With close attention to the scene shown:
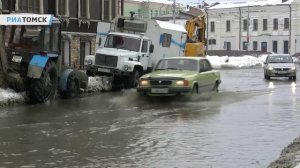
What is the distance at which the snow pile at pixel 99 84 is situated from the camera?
23203 millimetres

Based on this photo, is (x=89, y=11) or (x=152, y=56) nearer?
(x=152, y=56)

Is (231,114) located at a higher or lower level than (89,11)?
lower

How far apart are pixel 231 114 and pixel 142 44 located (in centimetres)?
1057

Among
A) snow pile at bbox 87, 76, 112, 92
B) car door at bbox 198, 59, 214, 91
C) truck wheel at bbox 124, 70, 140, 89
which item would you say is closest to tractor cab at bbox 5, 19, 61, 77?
snow pile at bbox 87, 76, 112, 92

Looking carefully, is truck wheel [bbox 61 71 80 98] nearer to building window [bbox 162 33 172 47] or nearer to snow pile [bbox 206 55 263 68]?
building window [bbox 162 33 172 47]

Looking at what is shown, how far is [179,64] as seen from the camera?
20266mm

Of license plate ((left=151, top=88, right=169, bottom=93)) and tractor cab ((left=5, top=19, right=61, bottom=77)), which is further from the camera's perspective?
license plate ((left=151, top=88, right=169, bottom=93))

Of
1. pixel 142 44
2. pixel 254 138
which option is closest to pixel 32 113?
pixel 254 138

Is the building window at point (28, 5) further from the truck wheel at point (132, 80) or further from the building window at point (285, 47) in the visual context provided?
the building window at point (285, 47)

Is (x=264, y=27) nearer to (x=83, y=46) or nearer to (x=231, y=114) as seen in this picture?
(x=83, y=46)

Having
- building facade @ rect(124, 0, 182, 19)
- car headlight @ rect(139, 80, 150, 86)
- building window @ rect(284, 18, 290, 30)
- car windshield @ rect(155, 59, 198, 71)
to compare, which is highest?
building facade @ rect(124, 0, 182, 19)

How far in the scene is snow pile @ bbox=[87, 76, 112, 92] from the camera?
76.1 feet

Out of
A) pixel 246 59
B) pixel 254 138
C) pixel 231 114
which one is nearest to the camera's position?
pixel 254 138

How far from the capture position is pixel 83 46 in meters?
36.9
